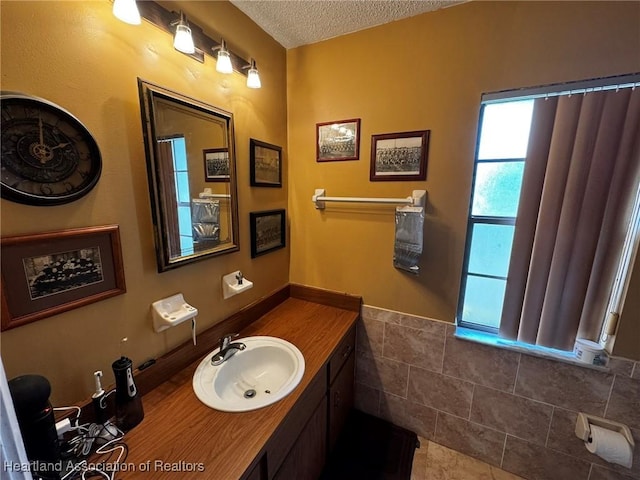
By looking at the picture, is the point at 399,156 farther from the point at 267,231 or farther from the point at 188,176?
the point at 188,176

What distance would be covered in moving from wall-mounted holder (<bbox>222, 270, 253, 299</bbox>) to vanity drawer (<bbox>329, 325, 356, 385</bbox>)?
57cm

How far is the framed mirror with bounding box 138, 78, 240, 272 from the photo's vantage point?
0.93 m

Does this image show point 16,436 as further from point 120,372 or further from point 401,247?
point 401,247

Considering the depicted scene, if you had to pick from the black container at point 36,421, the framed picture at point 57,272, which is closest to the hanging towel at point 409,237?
the framed picture at point 57,272

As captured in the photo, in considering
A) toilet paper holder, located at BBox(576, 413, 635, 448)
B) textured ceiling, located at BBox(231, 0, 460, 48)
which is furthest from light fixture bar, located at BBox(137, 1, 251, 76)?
toilet paper holder, located at BBox(576, 413, 635, 448)

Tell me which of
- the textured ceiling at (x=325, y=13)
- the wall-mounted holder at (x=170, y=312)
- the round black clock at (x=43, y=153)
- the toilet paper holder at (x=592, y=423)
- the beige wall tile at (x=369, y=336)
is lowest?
the toilet paper holder at (x=592, y=423)

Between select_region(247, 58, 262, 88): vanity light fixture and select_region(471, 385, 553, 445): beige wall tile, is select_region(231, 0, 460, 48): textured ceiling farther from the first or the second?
select_region(471, 385, 553, 445): beige wall tile

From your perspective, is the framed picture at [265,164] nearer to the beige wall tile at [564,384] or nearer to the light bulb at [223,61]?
the light bulb at [223,61]

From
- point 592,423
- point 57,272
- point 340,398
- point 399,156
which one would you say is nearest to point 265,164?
point 399,156

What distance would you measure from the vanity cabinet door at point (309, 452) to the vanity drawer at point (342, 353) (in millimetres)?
130

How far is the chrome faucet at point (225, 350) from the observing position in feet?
3.74

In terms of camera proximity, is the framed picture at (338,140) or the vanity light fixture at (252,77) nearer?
the vanity light fixture at (252,77)

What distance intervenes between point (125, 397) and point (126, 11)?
1.17 metres

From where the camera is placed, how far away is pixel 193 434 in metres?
0.82
